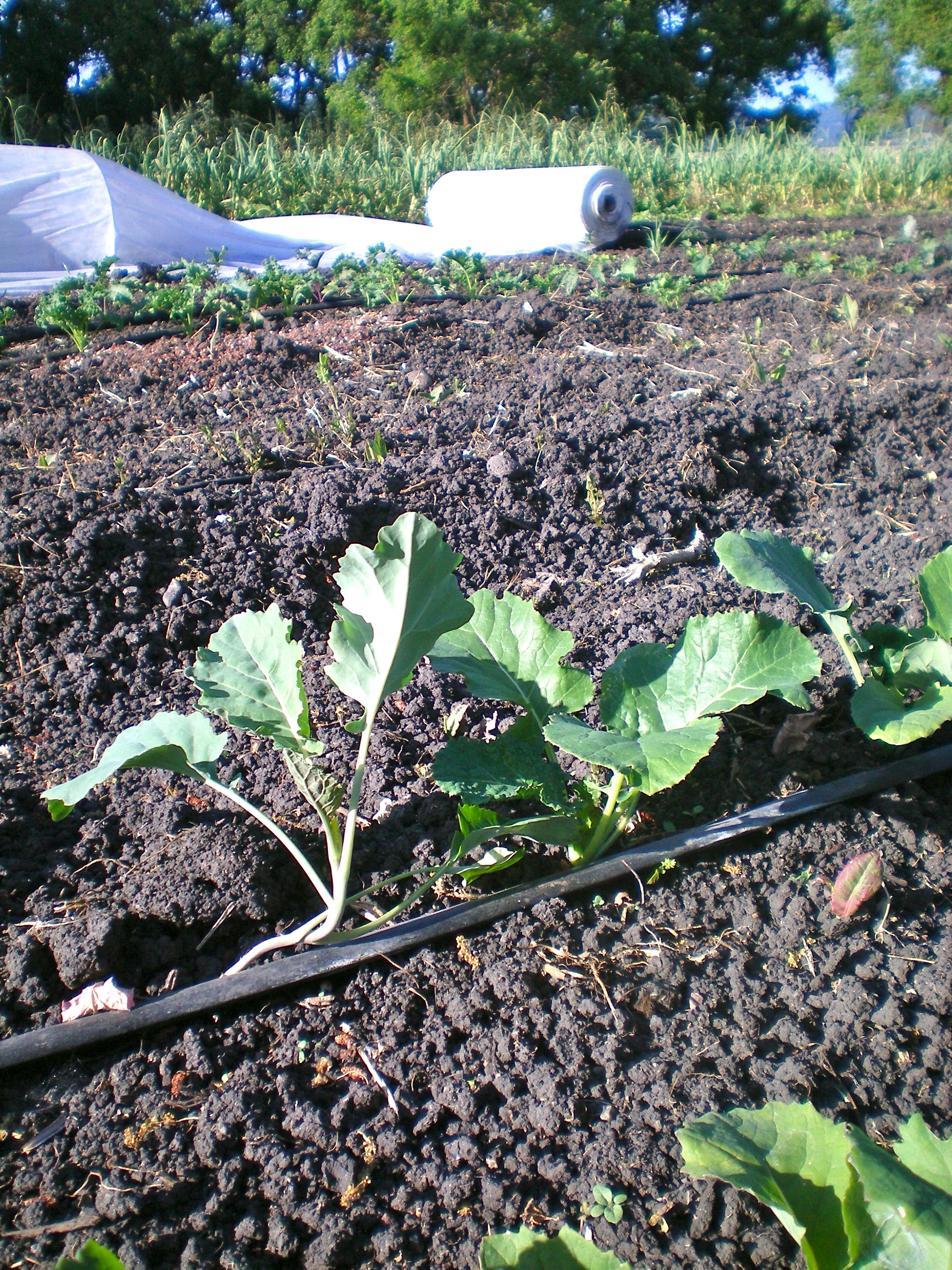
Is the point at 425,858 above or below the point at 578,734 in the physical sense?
below

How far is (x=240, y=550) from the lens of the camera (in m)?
1.98

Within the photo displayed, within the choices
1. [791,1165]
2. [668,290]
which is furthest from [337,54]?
[791,1165]

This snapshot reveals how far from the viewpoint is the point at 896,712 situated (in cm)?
143

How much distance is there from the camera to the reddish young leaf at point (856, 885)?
1281mm

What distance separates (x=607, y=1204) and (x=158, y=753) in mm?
840

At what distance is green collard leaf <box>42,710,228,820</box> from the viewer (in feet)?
3.54

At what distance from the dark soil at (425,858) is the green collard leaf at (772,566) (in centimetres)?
33

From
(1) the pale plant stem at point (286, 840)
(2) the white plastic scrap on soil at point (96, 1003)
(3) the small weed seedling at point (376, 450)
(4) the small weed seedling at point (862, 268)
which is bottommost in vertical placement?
(2) the white plastic scrap on soil at point (96, 1003)

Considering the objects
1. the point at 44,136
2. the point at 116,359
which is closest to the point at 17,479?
the point at 116,359

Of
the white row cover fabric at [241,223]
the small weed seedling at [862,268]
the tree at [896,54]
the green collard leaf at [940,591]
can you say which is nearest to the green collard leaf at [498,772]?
the green collard leaf at [940,591]

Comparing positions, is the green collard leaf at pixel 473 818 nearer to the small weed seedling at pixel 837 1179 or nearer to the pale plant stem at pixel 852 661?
the small weed seedling at pixel 837 1179

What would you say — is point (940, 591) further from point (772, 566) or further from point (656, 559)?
point (656, 559)

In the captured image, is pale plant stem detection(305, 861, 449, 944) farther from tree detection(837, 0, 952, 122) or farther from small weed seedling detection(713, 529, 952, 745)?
tree detection(837, 0, 952, 122)

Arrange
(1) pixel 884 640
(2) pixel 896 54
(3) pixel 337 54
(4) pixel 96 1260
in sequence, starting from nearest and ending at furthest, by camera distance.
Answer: (4) pixel 96 1260 → (1) pixel 884 640 → (3) pixel 337 54 → (2) pixel 896 54
